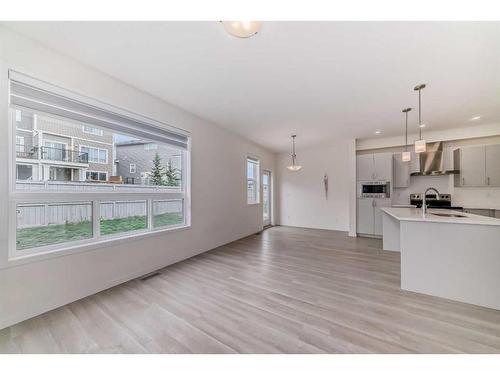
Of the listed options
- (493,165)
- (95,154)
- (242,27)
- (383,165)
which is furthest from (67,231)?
(493,165)

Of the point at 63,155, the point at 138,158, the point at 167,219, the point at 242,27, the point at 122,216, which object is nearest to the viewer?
the point at 242,27

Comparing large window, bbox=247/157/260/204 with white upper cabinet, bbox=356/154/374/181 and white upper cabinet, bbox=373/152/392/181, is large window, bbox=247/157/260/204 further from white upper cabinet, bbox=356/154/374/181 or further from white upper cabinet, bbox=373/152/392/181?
white upper cabinet, bbox=373/152/392/181

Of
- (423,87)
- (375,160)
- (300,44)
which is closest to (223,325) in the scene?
(300,44)

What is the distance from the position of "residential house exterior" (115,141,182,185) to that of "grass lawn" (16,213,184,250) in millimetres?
612

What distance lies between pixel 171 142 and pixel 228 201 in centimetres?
203

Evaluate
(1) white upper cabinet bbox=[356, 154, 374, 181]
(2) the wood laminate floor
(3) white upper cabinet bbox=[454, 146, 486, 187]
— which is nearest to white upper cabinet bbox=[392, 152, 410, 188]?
(1) white upper cabinet bbox=[356, 154, 374, 181]

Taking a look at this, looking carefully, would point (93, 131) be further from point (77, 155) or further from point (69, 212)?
point (69, 212)

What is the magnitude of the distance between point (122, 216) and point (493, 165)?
751 cm

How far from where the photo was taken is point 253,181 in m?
6.46

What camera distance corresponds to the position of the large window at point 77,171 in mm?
2049

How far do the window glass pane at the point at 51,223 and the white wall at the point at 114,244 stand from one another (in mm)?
184

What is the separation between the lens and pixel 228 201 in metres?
4.99
